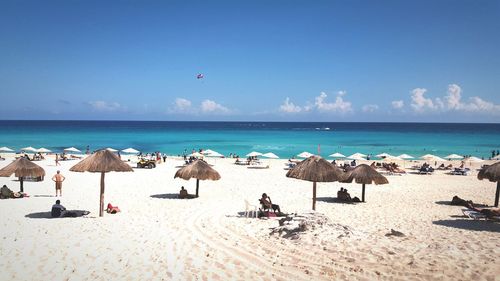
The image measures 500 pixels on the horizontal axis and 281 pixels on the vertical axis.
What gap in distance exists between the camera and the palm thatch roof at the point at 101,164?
432 inches

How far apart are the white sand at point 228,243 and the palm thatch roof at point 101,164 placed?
1549 millimetres

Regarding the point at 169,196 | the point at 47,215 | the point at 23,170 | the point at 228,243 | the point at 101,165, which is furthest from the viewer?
the point at 169,196

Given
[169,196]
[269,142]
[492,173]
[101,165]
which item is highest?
[101,165]

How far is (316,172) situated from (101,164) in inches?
271

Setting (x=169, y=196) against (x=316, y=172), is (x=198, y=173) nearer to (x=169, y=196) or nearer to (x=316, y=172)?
(x=169, y=196)

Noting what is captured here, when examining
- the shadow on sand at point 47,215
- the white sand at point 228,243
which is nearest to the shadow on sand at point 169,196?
the white sand at point 228,243

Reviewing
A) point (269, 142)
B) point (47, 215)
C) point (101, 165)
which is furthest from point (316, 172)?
point (269, 142)

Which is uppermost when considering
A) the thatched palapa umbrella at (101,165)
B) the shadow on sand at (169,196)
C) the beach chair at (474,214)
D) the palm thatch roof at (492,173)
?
the thatched palapa umbrella at (101,165)

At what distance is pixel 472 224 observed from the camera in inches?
436

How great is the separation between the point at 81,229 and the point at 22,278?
10.8 feet

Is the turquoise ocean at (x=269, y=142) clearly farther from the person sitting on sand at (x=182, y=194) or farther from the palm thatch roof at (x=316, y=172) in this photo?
the palm thatch roof at (x=316, y=172)

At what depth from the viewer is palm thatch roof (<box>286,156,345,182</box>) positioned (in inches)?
447

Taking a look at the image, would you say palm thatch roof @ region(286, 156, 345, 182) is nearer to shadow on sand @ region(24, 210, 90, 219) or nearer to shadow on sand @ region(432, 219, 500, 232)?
shadow on sand @ region(432, 219, 500, 232)

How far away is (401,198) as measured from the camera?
1616 cm
